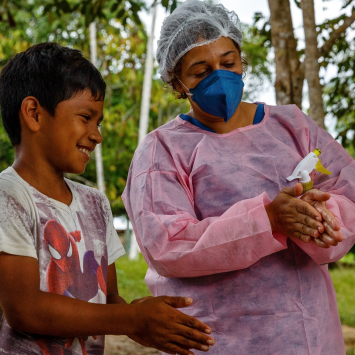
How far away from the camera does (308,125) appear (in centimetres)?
195

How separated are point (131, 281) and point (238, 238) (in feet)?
21.8

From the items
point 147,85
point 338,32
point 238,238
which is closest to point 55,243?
point 238,238

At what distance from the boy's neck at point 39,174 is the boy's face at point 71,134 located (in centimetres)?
3

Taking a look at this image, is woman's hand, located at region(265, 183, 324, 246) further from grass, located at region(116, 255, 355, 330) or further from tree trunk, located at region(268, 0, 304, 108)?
grass, located at region(116, 255, 355, 330)

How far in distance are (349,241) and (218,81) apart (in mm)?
718

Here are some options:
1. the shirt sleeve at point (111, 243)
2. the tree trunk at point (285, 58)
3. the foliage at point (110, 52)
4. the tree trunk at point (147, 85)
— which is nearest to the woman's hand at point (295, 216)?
the shirt sleeve at point (111, 243)

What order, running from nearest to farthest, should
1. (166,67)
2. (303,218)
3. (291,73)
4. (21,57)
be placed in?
1. (303,218)
2. (21,57)
3. (166,67)
4. (291,73)

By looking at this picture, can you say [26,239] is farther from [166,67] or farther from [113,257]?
[166,67]

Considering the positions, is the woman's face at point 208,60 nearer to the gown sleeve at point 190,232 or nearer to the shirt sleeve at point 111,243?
the gown sleeve at point 190,232

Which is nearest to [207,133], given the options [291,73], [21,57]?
[21,57]

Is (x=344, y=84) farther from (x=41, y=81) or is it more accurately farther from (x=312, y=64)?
(x=41, y=81)

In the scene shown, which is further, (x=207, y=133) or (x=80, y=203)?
(x=207, y=133)

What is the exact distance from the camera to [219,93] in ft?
6.15

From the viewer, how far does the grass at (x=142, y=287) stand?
270 inches
